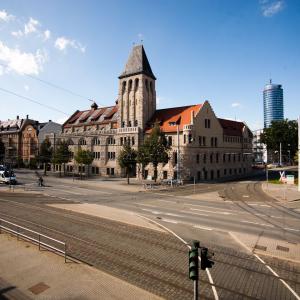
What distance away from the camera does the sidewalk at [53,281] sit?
10.6 metres

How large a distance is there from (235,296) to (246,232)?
9.59 meters

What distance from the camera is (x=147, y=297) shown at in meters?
10.4

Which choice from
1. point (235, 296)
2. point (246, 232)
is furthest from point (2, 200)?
point (235, 296)

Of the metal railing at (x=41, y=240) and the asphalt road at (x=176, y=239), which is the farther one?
the metal railing at (x=41, y=240)

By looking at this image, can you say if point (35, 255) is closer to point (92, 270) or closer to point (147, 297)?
point (92, 270)

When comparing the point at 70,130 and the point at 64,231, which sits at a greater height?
the point at 70,130

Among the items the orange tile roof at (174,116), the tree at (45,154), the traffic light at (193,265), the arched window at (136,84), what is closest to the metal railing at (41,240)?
the traffic light at (193,265)

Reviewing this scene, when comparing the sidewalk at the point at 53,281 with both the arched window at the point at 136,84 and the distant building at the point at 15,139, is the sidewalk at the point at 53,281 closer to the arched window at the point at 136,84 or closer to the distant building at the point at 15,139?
the arched window at the point at 136,84

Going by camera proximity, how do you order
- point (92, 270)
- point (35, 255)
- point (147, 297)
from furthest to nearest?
1. point (35, 255)
2. point (92, 270)
3. point (147, 297)

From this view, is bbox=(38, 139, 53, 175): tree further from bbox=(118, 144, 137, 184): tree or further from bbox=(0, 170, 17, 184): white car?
bbox=(118, 144, 137, 184): tree

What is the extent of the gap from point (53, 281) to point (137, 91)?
53.4 meters

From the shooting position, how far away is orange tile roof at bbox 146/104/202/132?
56797mm

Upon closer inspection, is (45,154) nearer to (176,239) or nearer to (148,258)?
(176,239)

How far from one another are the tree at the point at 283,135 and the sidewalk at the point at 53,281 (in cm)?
8355
